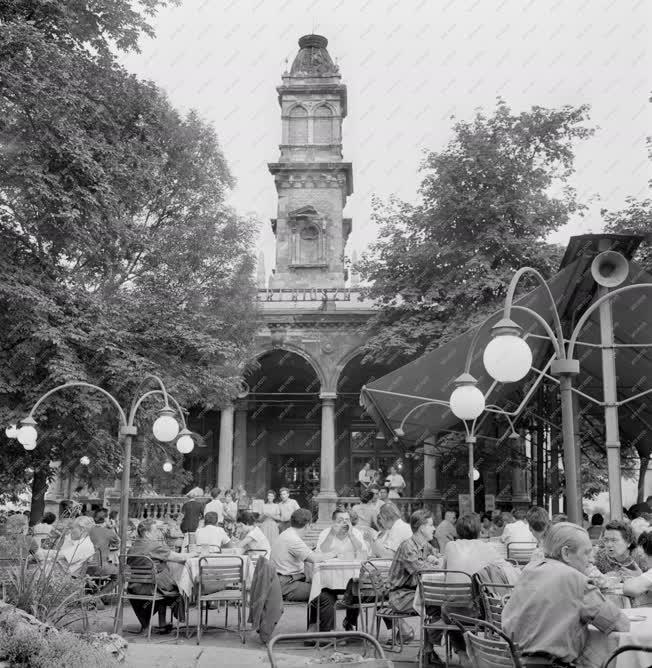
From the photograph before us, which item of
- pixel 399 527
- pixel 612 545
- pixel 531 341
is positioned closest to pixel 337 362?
pixel 531 341

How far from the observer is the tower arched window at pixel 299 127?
31.2 meters

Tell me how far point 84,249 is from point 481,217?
1044 centimetres

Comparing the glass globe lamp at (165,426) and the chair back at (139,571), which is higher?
the glass globe lamp at (165,426)

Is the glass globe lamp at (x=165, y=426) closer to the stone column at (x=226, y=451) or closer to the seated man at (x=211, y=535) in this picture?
the seated man at (x=211, y=535)

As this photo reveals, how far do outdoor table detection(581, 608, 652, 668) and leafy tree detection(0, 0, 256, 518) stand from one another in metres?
10.8

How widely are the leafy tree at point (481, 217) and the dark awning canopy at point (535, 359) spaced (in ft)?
18.4

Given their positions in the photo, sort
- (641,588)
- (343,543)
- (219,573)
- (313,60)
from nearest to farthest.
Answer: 1. (641,588)
2. (219,573)
3. (343,543)
4. (313,60)

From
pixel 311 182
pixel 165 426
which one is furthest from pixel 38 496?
pixel 311 182

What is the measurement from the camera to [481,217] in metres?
20.2

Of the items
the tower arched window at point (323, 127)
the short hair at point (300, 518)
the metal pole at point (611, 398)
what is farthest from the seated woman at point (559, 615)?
the tower arched window at point (323, 127)

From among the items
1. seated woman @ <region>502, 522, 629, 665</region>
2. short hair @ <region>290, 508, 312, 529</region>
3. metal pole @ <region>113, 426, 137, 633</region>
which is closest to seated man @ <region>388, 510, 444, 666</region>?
short hair @ <region>290, 508, 312, 529</region>

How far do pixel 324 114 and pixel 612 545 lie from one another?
88.7ft

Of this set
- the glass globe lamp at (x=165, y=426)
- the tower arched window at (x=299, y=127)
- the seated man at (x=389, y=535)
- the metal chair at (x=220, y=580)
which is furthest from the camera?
the tower arched window at (x=299, y=127)

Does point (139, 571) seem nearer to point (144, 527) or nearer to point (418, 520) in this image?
point (144, 527)
